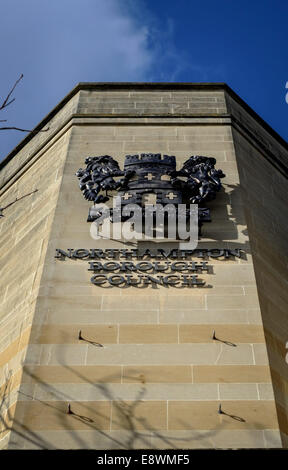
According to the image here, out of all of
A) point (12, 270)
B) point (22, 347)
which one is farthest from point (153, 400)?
point (12, 270)

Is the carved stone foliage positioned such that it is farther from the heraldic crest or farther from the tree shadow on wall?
the tree shadow on wall

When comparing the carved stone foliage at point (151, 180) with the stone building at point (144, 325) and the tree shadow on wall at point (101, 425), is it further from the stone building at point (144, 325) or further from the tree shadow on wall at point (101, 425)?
the tree shadow on wall at point (101, 425)

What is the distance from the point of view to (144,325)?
922 centimetres

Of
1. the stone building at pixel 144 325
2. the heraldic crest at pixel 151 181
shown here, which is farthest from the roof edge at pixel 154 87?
the heraldic crest at pixel 151 181

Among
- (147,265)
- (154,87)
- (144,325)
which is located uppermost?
(154,87)

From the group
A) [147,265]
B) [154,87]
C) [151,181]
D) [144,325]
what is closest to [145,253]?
[147,265]

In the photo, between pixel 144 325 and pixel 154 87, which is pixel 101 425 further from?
pixel 154 87

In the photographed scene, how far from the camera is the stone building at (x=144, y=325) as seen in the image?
793 centimetres

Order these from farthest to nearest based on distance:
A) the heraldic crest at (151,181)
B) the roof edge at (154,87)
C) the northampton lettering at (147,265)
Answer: the roof edge at (154,87) < the heraldic crest at (151,181) < the northampton lettering at (147,265)

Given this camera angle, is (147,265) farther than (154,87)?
No

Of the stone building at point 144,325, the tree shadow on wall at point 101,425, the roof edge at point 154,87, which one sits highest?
the roof edge at point 154,87

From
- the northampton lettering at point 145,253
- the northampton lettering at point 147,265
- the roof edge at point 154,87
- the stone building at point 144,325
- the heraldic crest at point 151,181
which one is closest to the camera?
the stone building at point 144,325

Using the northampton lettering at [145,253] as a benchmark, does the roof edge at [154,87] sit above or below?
above

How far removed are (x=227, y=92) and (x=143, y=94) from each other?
2.18 metres
